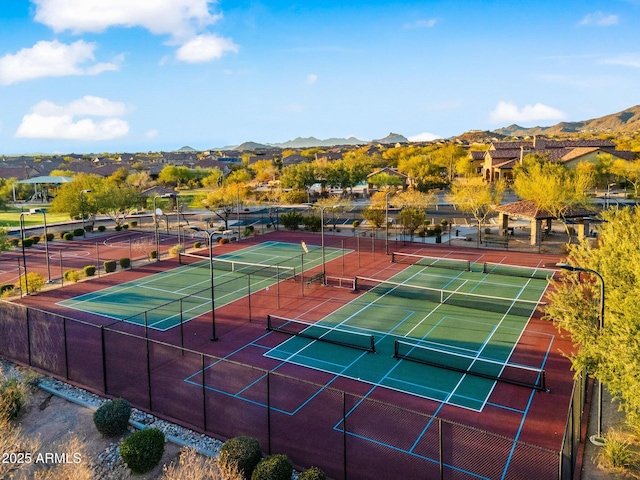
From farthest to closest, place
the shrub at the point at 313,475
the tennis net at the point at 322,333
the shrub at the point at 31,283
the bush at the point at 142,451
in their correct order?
the shrub at the point at 31,283
the tennis net at the point at 322,333
the bush at the point at 142,451
the shrub at the point at 313,475

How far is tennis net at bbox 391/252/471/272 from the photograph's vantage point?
118 feet

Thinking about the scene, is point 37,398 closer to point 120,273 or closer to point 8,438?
point 8,438

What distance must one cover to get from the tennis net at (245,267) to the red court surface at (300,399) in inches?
239

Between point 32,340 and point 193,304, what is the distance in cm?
823

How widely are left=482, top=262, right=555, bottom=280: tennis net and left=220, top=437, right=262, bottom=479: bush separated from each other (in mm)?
24827

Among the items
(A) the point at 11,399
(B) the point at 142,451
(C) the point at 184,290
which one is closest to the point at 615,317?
(B) the point at 142,451

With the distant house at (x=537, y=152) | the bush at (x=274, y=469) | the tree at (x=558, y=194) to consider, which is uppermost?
the distant house at (x=537, y=152)

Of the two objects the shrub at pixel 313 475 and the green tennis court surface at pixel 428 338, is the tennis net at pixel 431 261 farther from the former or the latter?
the shrub at pixel 313 475

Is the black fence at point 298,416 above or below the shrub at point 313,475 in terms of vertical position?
below

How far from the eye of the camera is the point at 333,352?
21.4 meters

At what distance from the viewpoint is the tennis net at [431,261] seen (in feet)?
118

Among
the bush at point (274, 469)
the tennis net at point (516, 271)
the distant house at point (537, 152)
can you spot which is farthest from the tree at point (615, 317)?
the distant house at point (537, 152)

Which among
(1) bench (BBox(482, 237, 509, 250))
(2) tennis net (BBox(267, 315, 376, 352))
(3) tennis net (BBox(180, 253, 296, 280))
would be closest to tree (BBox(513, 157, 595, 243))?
(1) bench (BBox(482, 237, 509, 250))

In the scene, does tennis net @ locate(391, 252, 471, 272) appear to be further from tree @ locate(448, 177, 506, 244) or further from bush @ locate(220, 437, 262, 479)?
bush @ locate(220, 437, 262, 479)
